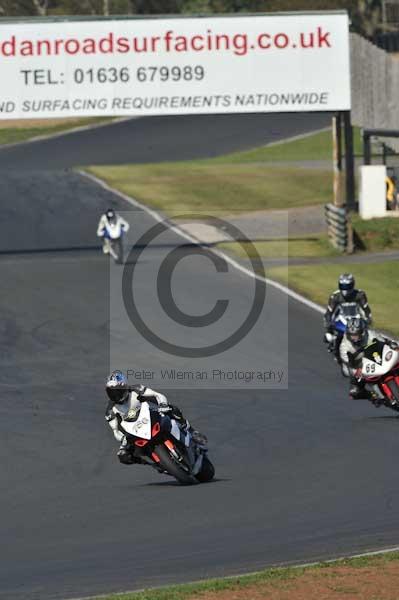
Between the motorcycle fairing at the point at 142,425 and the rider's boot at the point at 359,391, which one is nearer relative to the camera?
the motorcycle fairing at the point at 142,425

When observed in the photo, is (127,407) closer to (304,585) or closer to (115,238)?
(304,585)

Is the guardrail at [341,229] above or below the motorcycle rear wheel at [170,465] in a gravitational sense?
above

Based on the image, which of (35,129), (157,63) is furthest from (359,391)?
(35,129)

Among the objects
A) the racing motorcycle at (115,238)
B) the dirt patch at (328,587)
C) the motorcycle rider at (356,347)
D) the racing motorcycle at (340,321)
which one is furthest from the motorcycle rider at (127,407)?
the racing motorcycle at (115,238)

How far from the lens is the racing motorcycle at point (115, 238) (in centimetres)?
3581

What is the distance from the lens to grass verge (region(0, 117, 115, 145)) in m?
69.4

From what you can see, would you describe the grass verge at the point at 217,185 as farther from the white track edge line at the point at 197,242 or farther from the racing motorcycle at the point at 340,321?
the racing motorcycle at the point at 340,321

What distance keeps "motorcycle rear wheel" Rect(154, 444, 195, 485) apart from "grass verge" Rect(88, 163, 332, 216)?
112 ft

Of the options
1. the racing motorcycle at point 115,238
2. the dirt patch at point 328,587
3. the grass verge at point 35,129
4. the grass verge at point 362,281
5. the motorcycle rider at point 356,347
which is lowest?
the dirt patch at point 328,587

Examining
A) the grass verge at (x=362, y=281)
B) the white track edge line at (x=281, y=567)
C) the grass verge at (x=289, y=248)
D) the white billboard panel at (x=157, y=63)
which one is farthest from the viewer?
the grass verge at (x=289, y=248)

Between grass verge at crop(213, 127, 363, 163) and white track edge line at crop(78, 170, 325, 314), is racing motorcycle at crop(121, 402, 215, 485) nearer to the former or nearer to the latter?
white track edge line at crop(78, 170, 325, 314)

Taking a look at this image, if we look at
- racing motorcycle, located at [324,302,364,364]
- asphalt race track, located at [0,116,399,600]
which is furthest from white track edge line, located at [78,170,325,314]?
racing motorcycle, located at [324,302,364,364]

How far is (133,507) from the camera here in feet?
45.2

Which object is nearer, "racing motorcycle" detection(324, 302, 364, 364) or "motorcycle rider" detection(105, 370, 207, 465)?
"motorcycle rider" detection(105, 370, 207, 465)
